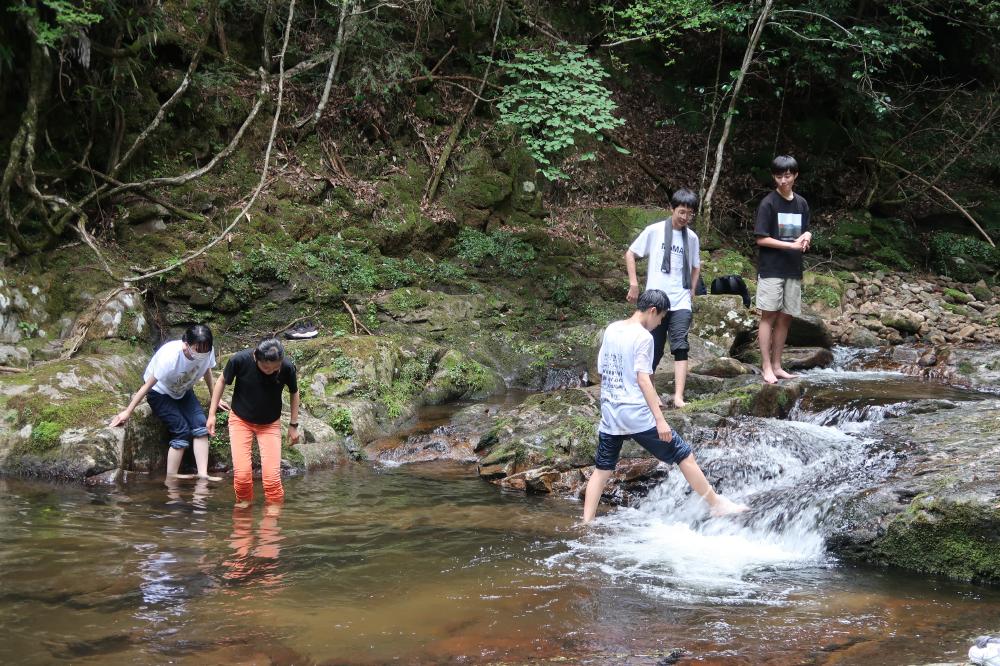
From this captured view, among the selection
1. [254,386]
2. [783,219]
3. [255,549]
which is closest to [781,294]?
[783,219]

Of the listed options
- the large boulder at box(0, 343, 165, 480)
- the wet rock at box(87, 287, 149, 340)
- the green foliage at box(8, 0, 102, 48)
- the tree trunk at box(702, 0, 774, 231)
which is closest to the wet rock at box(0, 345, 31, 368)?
the wet rock at box(87, 287, 149, 340)

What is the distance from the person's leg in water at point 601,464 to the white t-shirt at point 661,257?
1769 millimetres

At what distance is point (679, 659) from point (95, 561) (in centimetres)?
365

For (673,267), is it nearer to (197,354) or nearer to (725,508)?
(725,508)

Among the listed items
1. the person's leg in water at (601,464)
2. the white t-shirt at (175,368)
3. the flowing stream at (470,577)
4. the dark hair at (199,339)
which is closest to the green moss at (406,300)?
the flowing stream at (470,577)

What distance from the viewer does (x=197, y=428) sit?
756 cm

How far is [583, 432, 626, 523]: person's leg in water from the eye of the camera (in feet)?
19.3

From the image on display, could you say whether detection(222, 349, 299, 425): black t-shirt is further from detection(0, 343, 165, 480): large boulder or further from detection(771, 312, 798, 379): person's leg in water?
detection(771, 312, 798, 379): person's leg in water

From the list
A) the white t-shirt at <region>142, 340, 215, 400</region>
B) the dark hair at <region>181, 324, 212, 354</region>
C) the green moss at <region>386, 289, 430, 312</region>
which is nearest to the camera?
the dark hair at <region>181, 324, 212, 354</region>

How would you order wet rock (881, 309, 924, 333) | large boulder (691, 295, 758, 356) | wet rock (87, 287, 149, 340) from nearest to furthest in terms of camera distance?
1. wet rock (87, 287, 149, 340)
2. large boulder (691, 295, 758, 356)
3. wet rock (881, 309, 924, 333)

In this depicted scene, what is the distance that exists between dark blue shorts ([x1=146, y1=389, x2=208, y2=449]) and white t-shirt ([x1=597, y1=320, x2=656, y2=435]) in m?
4.01

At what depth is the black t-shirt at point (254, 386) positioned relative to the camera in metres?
6.26

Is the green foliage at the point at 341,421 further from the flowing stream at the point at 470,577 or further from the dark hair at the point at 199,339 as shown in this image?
the dark hair at the point at 199,339

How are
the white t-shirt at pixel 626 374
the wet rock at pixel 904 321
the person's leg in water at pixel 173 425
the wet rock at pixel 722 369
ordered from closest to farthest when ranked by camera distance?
the white t-shirt at pixel 626 374
the person's leg in water at pixel 173 425
the wet rock at pixel 722 369
the wet rock at pixel 904 321
